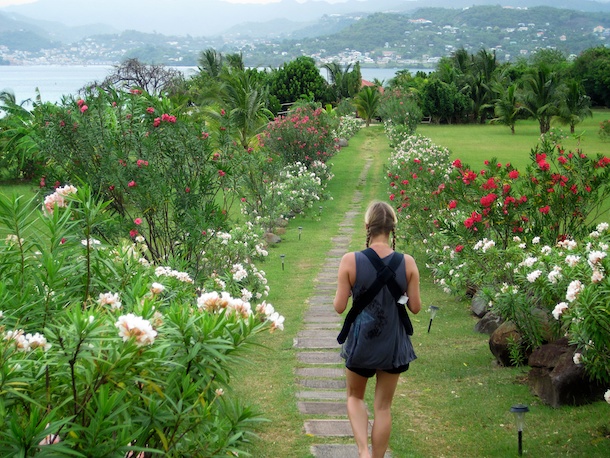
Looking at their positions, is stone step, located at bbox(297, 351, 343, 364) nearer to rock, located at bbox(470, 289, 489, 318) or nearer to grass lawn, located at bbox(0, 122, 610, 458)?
grass lawn, located at bbox(0, 122, 610, 458)

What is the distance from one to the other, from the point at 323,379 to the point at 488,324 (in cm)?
319

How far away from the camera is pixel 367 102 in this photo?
165ft

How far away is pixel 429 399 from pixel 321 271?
711 centimetres

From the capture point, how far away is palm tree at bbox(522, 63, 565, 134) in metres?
45.2

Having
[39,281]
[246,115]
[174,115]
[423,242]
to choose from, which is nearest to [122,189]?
[174,115]

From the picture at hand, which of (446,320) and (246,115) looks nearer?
(446,320)

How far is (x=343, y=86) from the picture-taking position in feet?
184

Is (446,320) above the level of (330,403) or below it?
below

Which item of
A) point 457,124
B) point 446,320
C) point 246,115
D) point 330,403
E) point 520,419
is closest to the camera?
point 520,419

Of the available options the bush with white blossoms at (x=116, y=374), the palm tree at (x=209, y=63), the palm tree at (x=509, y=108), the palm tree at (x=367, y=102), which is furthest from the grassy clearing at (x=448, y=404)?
the palm tree at (x=209, y=63)

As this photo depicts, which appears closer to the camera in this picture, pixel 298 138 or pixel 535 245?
pixel 535 245

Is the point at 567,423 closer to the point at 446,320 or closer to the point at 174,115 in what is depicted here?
the point at 446,320

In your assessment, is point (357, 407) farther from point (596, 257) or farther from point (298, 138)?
point (298, 138)

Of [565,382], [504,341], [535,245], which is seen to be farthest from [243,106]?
[565,382]
